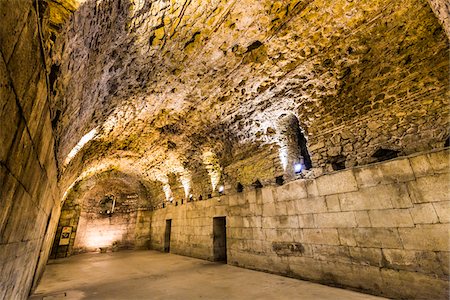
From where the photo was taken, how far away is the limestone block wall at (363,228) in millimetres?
3156

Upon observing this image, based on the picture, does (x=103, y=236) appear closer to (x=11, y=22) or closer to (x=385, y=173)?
(x=385, y=173)

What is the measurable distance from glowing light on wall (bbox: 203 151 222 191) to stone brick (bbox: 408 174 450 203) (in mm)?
5231

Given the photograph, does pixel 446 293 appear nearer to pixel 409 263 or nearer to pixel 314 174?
pixel 409 263

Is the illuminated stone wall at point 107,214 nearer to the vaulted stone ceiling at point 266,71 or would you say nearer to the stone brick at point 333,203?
the vaulted stone ceiling at point 266,71

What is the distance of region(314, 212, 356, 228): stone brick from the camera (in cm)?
404

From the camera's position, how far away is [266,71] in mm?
4535

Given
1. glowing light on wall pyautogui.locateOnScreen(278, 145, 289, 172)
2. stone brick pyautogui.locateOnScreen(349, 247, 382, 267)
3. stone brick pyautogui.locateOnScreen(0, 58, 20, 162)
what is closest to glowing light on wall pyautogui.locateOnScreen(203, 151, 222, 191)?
glowing light on wall pyautogui.locateOnScreen(278, 145, 289, 172)

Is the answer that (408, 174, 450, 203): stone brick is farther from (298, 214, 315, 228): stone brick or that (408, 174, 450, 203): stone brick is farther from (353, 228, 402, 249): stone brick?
(298, 214, 315, 228): stone brick

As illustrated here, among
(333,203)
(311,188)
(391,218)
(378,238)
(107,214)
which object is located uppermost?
(107,214)

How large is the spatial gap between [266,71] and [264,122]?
1498 millimetres

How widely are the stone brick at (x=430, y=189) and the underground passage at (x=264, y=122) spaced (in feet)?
0.05

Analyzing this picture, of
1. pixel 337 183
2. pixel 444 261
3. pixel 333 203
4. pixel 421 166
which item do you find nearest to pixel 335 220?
pixel 333 203

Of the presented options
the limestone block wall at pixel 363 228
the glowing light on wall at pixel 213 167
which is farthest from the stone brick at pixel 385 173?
the glowing light on wall at pixel 213 167

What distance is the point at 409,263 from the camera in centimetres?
330
